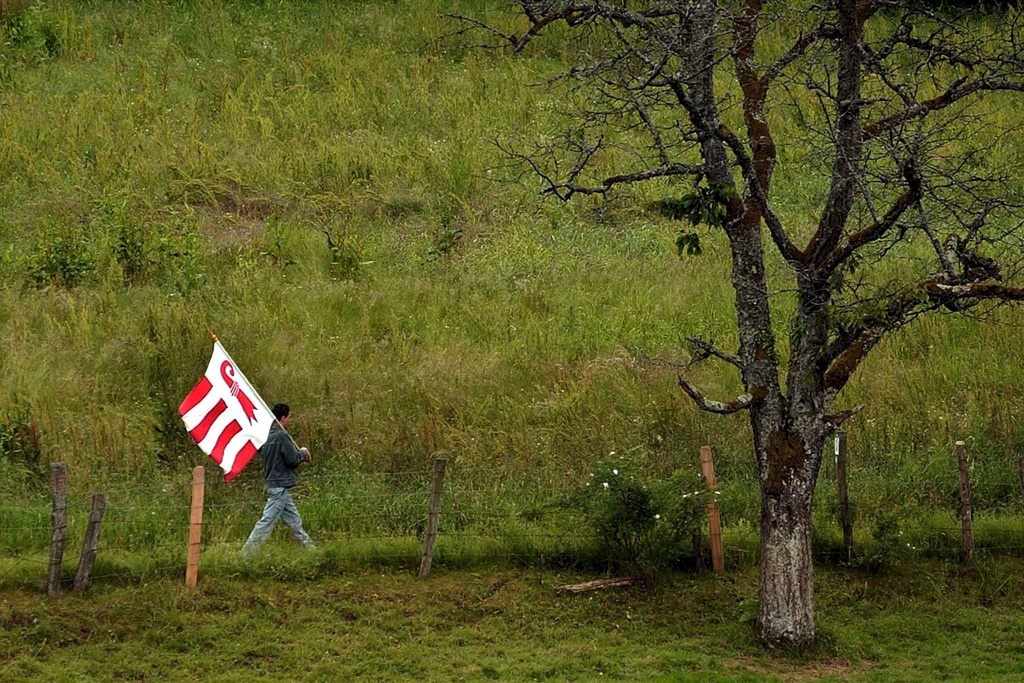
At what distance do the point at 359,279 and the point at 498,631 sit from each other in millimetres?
9684

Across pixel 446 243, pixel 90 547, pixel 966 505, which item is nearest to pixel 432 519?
pixel 90 547

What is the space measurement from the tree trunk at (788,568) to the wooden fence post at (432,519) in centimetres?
350

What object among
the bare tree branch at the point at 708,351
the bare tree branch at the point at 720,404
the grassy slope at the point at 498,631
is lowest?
the grassy slope at the point at 498,631

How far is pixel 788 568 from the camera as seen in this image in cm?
1194

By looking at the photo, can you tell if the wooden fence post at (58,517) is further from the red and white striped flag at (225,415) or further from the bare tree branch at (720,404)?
the bare tree branch at (720,404)

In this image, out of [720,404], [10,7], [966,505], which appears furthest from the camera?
[10,7]

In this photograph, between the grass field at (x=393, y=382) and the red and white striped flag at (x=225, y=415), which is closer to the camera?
the grass field at (x=393, y=382)

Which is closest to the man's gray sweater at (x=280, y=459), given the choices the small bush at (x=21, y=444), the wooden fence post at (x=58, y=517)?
the wooden fence post at (x=58, y=517)

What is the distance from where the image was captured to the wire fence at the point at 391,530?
1343cm

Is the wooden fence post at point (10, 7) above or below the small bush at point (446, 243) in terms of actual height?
above

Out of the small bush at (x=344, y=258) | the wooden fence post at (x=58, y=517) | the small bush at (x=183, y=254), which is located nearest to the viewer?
the wooden fence post at (x=58, y=517)

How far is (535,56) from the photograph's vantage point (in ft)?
96.7

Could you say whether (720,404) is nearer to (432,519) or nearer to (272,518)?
(432,519)

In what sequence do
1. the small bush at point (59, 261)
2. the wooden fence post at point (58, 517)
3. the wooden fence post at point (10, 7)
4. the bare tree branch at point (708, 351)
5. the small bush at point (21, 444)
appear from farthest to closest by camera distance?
the wooden fence post at point (10, 7)
the small bush at point (59, 261)
the small bush at point (21, 444)
the wooden fence post at point (58, 517)
the bare tree branch at point (708, 351)
